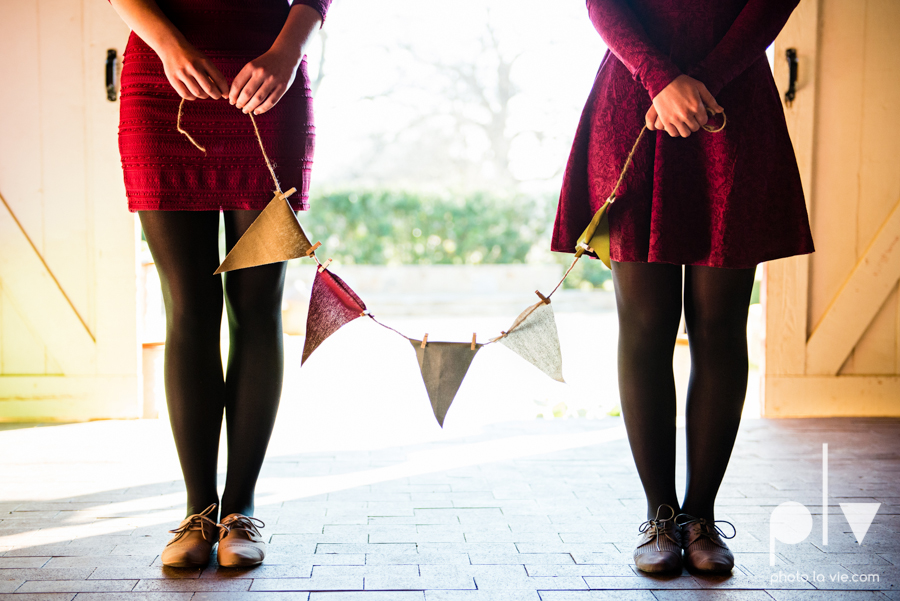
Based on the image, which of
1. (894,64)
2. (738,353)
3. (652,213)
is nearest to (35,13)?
(652,213)

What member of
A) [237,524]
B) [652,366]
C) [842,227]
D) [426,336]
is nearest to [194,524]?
[237,524]

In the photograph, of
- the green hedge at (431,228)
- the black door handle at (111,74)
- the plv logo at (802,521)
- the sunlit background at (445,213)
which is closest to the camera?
the plv logo at (802,521)

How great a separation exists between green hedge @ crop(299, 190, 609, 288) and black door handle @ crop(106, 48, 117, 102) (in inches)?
288

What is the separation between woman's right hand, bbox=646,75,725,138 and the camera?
4.31 ft

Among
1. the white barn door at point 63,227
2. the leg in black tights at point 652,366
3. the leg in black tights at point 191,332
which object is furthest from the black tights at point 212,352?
the white barn door at point 63,227

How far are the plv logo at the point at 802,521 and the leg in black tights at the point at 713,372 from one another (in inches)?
9.5

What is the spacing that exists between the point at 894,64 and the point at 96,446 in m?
3.46

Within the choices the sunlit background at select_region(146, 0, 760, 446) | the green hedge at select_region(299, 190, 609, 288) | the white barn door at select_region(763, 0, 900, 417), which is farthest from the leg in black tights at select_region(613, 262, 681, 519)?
the green hedge at select_region(299, 190, 609, 288)

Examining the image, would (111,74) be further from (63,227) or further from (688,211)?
(688,211)

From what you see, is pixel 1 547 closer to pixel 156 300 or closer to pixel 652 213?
pixel 652 213

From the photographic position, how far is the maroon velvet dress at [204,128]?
1.42m

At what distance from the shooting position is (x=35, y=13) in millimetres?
2859

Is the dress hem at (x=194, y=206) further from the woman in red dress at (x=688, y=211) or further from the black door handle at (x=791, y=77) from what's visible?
the black door handle at (x=791, y=77)

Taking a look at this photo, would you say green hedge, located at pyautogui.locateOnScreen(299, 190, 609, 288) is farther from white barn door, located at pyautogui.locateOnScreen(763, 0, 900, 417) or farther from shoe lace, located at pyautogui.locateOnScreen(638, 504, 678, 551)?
shoe lace, located at pyautogui.locateOnScreen(638, 504, 678, 551)
